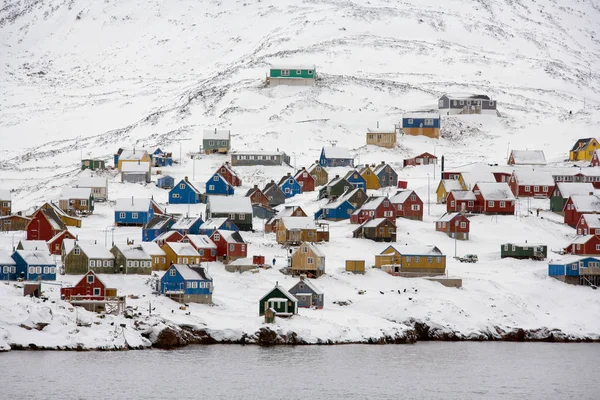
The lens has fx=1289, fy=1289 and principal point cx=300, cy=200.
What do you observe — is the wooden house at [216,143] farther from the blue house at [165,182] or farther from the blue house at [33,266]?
the blue house at [33,266]

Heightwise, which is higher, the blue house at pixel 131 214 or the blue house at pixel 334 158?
the blue house at pixel 334 158

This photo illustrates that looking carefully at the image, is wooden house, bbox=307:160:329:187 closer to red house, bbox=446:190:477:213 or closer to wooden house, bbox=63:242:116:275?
red house, bbox=446:190:477:213

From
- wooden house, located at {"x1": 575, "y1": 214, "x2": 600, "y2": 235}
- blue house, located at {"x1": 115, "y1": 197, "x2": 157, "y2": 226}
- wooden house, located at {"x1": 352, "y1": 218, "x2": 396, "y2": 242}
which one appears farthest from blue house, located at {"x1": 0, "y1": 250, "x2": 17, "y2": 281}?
wooden house, located at {"x1": 575, "y1": 214, "x2": 600, "y2": 235}

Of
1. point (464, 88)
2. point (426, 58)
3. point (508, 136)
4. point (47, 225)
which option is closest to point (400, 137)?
point (508, 136)

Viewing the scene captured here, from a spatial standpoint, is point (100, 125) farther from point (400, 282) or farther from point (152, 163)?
point (400, 282)

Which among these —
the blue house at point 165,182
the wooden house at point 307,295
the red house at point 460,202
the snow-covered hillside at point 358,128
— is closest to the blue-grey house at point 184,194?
the snow-covered hillside at point 358,128

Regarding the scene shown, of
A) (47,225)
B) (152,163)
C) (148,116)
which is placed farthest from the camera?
(148,116)
